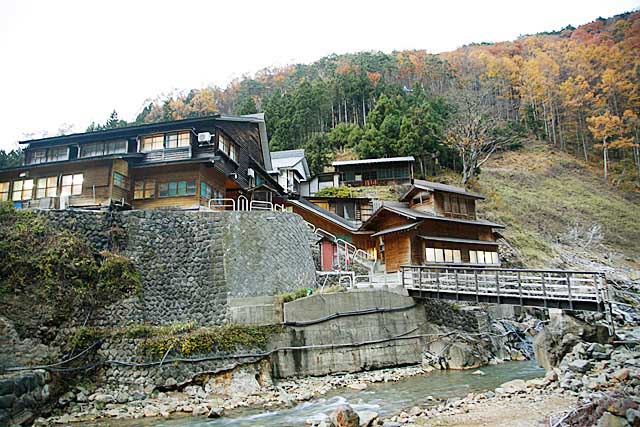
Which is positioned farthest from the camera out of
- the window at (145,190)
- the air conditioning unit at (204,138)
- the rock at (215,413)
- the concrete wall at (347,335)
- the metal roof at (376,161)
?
the metal roof at (376,161)

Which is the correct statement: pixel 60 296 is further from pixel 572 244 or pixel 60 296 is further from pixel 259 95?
pixel 259 95

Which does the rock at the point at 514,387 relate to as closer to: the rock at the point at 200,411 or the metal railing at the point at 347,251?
the rock at the point at 200,411

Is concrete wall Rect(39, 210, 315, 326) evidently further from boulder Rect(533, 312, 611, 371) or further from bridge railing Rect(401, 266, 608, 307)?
boulder Rect(533, 312, 611, 371)

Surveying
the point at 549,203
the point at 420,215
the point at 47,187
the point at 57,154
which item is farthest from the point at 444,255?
the point at 57,154

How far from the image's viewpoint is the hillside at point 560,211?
118ft

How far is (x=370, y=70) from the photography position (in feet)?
230

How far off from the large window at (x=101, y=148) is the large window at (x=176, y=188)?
4.78m

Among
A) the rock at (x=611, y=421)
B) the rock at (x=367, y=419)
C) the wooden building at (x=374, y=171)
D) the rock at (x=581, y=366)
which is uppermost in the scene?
the wooden building at (x=374, y=171)

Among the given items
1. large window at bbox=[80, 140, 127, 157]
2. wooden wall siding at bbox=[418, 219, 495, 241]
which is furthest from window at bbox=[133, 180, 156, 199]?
wooden wall siding at bbox=[418, 219, 495, 241]

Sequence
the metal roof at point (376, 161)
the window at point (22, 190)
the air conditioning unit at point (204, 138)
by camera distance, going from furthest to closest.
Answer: the metal roof at point (376, 161) → the air conditioning unit at point (204, 138) → the window at point (22, 190)

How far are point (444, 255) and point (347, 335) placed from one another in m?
11.2

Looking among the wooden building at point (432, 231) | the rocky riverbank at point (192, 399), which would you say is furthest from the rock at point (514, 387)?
the wooden building at point (432, 231)

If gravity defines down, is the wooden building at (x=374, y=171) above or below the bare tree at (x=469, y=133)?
below

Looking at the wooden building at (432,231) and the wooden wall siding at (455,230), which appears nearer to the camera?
the wooden building at (432,231)
